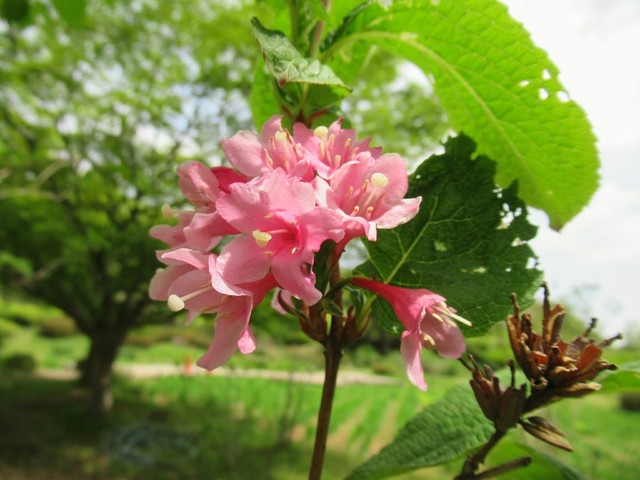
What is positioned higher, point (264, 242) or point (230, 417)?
point (264, 242)

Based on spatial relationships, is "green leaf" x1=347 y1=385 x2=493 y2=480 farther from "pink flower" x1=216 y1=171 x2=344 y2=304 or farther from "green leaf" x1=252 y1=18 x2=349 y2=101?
"green leaf" x1=252 y1=18 x2=349 y2=101

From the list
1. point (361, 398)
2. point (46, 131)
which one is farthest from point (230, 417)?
point (46, 131)

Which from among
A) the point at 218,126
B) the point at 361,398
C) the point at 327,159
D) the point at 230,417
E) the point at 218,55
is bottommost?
the point at 230,417

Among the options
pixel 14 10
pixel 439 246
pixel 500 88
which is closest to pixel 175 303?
pixel 439 246

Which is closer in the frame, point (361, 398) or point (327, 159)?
point (327, 159)

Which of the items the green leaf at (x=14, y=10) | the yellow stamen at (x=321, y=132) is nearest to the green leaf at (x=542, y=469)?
the yellow stamen at (x=321, y=132)

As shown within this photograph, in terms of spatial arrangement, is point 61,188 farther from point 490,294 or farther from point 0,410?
point 490,294

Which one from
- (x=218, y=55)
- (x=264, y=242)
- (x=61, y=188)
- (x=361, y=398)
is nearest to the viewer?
(x=264, y=242)

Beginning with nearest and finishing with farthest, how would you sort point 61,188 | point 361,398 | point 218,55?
1. point 61,188
2. point 218,55
3. point 361,398

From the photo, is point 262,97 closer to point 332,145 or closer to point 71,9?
point 332,145
